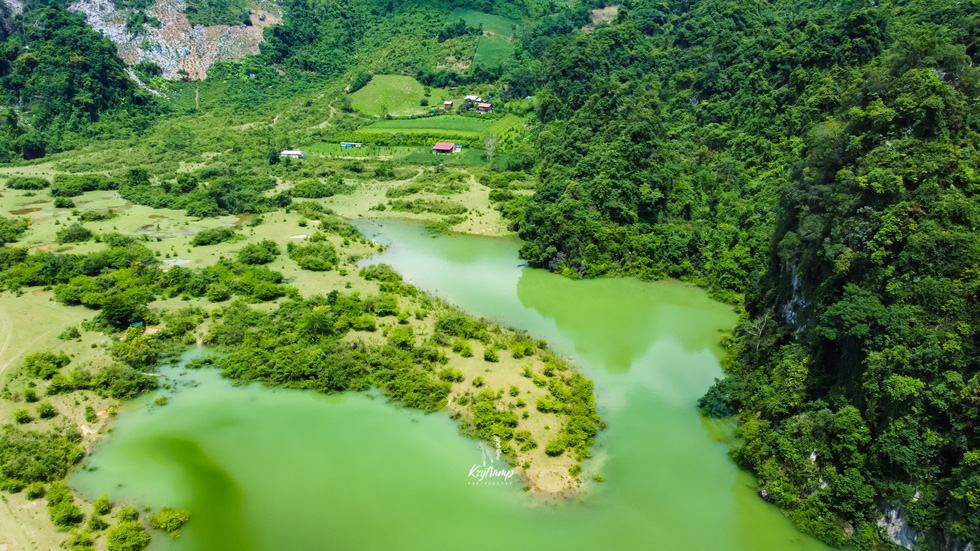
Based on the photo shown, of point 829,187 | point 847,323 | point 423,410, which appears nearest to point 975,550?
point 847,323

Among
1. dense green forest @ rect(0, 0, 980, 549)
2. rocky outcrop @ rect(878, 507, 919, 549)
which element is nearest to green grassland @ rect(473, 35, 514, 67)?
dense green forest @ rect(0, 0, 980, 549)

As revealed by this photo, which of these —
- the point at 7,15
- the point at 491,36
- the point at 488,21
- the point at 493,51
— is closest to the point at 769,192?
the point at 493,51

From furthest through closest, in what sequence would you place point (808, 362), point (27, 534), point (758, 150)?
point (758, 150) → point (808, 362) → point (27, 534)

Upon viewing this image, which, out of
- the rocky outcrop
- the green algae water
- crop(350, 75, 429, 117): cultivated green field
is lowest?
the green algae water

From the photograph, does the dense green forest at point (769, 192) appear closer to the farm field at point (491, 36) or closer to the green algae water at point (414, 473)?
the green algae water at point (414, 473)

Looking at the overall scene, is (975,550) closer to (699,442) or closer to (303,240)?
(699,442)

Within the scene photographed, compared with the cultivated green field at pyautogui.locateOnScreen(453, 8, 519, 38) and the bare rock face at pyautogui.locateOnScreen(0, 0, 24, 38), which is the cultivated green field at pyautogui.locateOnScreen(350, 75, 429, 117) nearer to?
the cultivated green field at pyautogui.locateOnScreen(453, 8, 519, 38)
